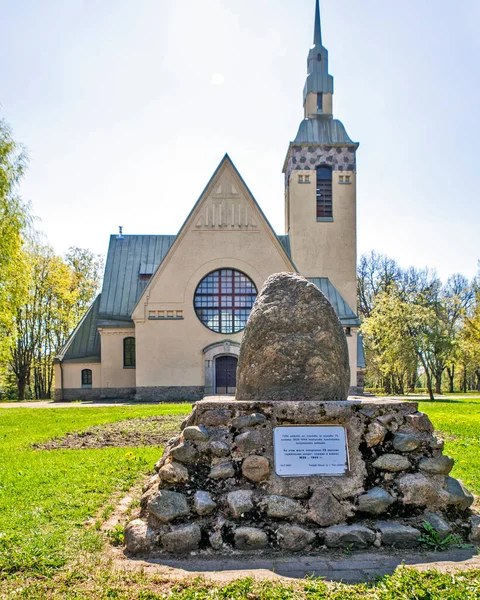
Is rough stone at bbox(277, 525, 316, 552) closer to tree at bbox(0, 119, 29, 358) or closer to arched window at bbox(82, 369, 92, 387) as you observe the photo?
tree at bbox(0, 119, 29, 358)

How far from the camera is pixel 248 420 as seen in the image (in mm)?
5355

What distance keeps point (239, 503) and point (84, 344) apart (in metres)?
27.0

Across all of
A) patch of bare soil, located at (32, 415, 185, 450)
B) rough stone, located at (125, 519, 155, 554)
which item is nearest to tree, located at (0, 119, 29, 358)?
patch of bare soil, located at (32, 415, 185, 450)

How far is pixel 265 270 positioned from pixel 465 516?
74.4 feet

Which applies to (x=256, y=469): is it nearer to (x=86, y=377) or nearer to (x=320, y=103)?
(x=86, y=377)

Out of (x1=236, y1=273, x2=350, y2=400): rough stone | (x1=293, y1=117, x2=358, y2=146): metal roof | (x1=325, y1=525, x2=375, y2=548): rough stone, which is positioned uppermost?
(x1=293, y1=117, x2=358, y2=146): metal roof

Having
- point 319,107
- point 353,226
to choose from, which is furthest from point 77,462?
point 319,107

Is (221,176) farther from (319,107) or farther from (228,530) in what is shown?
(228,530)

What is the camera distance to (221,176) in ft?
91.2

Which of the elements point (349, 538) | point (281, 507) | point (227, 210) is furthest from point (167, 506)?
point (227, 210)

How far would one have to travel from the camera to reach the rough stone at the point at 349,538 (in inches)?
185

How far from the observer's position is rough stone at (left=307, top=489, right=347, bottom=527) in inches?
192

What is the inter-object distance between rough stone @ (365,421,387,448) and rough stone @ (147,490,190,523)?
1932 mm

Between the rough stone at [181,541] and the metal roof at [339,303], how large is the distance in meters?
25.3
